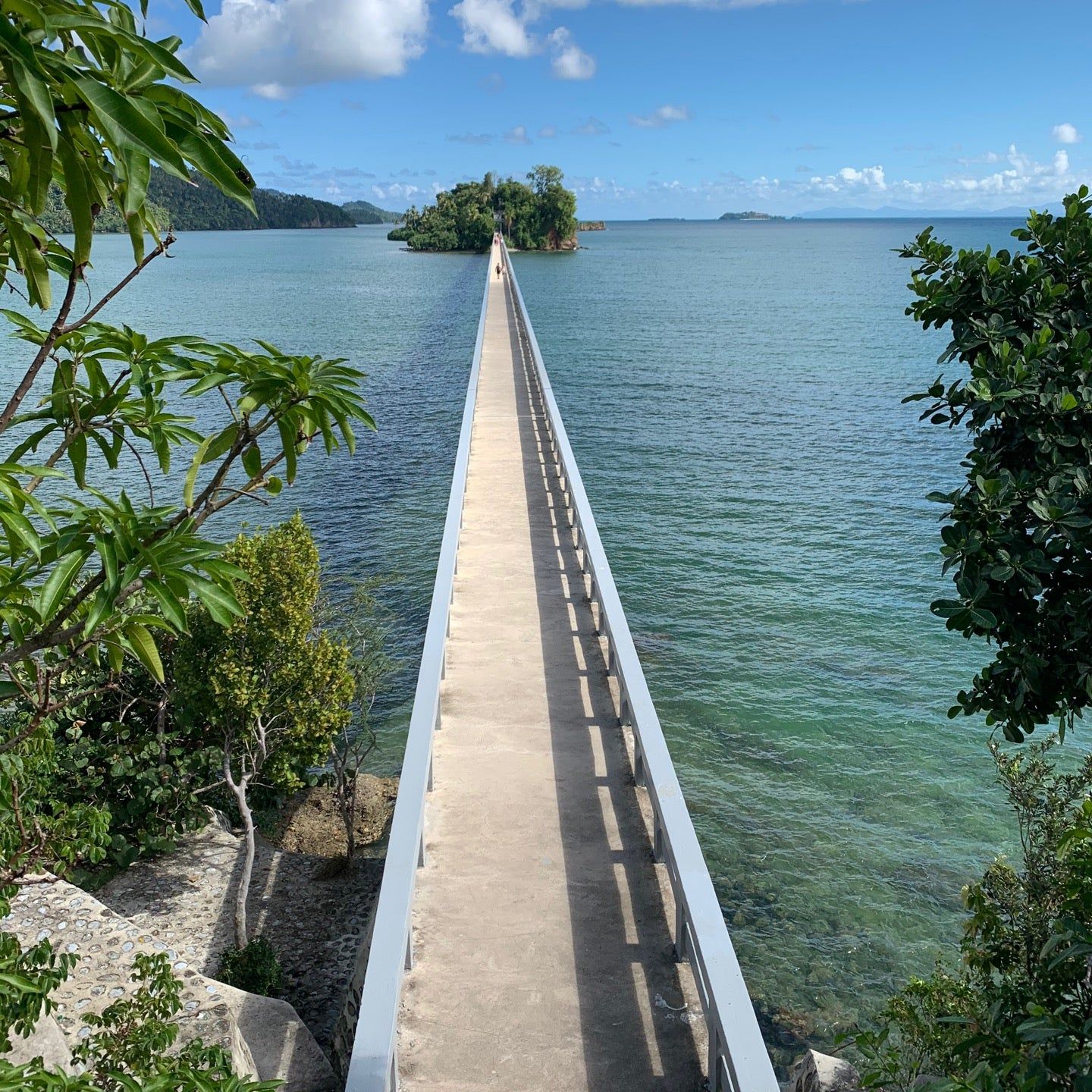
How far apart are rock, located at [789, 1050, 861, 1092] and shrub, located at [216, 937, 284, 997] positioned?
526 centimetres

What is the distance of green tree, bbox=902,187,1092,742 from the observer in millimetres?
4566

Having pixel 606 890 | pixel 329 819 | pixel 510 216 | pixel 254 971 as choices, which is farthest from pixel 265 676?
pixel 510 216

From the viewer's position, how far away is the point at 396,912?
21.3 feet

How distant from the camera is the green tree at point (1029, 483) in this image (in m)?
4.57

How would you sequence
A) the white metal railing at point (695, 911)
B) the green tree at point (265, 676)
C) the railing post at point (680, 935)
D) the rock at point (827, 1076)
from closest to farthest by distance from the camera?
1. the white metal railing at point (695, 911)
2. the railing post at point (680, 935)
3. the rock at point (827, 1076)
4. the green tree at point (265, 676)

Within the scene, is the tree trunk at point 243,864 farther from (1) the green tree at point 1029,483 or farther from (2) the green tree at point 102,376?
(1) the green tree at point 1029,483

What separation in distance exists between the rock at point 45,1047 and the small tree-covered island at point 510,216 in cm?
15168

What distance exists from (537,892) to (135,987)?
3289 millimetres

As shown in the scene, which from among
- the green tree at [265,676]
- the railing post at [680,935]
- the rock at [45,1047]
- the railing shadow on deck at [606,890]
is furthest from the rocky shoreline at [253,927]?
the railing post at [680,935]

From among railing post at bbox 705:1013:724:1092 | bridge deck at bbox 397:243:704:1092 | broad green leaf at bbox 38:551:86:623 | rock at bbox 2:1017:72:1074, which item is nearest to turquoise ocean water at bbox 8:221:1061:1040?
bridge deck at bbox 397:243:704:1092

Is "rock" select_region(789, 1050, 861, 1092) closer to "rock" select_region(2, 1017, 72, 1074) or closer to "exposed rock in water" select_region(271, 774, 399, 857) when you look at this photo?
"rock" select_region(2, 1017, 72, 1074)

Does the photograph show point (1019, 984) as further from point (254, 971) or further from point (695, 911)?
point (254, 971)

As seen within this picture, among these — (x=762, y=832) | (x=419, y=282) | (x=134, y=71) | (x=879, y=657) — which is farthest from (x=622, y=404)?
(x=419, y=282)

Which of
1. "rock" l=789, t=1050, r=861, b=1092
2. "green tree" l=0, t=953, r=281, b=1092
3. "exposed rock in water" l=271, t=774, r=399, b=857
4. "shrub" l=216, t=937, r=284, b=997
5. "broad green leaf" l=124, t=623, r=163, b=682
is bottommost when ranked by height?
"exposed rock in water" l=271, t=774, r=399, b=857
